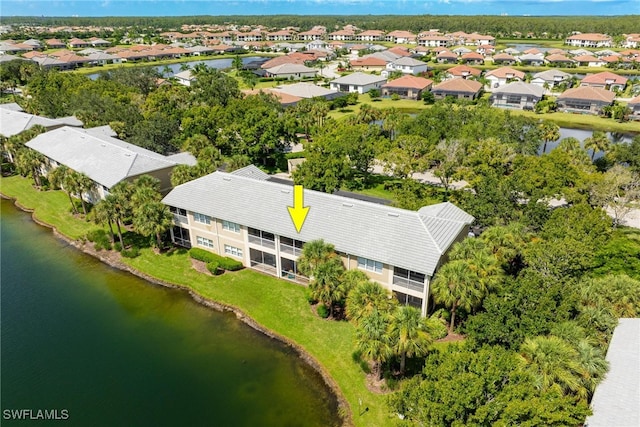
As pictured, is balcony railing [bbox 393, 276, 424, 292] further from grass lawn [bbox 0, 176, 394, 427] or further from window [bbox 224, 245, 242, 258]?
window [bbox 224, 245, 242, 258]

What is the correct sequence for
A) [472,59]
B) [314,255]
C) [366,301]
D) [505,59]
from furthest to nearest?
[472,59] < [505,59] < [314,255] < [366,301]

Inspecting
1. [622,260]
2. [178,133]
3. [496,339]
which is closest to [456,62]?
[178,133]

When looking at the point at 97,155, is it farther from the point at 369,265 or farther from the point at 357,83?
the point at 357,83

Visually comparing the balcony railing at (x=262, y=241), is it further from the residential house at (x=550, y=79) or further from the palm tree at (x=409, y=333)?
the residential house at (x=550, y=79)

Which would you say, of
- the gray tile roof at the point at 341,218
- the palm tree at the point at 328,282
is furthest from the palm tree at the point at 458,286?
the palm tree at the point at 328,282

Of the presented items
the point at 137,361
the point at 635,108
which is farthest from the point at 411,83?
the point at 137,361

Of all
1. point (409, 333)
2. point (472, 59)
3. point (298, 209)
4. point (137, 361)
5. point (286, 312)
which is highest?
point (472, 59)

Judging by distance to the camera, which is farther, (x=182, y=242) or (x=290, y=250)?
(x=182, y=242)

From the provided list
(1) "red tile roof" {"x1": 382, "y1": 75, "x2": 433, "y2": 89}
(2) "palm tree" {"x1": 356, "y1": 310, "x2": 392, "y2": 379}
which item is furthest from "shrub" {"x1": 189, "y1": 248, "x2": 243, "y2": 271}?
(1) "red tile roof" {"x1": 382, "y1": 75, "x2": 433, "y2": 89}
